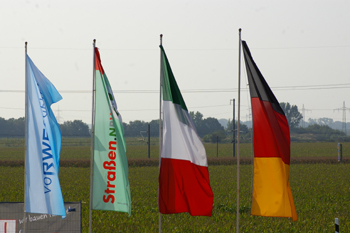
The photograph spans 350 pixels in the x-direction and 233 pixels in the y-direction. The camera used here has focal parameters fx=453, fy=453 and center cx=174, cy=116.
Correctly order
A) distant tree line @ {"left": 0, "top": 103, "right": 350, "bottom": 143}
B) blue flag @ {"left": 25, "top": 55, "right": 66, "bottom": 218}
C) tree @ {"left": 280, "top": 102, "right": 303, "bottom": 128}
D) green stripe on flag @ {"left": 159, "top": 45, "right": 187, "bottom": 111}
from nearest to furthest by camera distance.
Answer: blue flag @ {"left": 25, "top": 55, "right": 66, "bottom": 218}, green stripe on flag @ {"left": 159, "top": 45, "right": 187, "bottom": 111}, distant tree line @ {"left": 0, "top": 103, "right": 350, "bottom": 143}, tree @ {"left": 280, "top": 102, "right": 303, "bottom": 128}

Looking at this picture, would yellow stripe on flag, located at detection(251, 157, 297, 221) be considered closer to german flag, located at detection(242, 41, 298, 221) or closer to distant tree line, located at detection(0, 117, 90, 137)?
german flag, located at detection(242, 41, 298, 221)

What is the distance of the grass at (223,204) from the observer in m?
17.6

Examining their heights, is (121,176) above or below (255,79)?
below

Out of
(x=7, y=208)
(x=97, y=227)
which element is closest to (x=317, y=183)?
(x=97, y=227)

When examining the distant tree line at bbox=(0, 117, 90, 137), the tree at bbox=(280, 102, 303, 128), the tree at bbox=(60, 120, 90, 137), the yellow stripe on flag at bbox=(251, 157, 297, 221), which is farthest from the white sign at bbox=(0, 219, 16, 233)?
the tree at bbox=(280, 102, 303, 128)

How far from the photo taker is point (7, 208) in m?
12.5

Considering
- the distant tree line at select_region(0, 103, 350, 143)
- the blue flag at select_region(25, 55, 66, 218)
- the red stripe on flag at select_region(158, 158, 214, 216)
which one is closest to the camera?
the blue flag at select_region(25, 55, 66, 218)

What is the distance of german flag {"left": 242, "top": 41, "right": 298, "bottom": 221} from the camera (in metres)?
11.4

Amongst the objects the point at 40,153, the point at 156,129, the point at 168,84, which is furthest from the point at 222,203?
the point at 156,129

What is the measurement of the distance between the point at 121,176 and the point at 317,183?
2248cm

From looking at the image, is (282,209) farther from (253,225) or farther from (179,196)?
(253,225)

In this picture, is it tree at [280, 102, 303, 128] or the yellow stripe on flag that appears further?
tree at [280, 102, 303, 128]

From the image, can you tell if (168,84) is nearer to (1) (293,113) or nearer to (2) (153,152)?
(2) (153,152)

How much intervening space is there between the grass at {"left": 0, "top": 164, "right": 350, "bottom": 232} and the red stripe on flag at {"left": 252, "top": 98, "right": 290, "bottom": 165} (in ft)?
21.1
